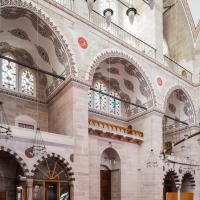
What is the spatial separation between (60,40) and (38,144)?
3.83 m

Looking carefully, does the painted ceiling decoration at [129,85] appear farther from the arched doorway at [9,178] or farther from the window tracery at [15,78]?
the arched doorway at [9,178]

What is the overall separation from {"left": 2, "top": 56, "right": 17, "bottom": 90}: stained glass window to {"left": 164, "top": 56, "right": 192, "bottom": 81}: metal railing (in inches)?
324

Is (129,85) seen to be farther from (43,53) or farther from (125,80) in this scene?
(43,53)

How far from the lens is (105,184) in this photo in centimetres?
1448

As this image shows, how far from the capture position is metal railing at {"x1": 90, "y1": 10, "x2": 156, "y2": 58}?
1389 cm

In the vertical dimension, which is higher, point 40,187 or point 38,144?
point 38,144

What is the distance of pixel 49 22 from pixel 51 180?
5362mm

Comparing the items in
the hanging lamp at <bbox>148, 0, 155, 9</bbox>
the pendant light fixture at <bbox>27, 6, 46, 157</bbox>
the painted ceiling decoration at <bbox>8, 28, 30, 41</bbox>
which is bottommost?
the pendant light fixture at <bbox>27, 6, 46, 157</bbox>

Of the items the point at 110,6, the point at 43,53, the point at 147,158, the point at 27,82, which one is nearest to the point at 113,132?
the point at 147,158

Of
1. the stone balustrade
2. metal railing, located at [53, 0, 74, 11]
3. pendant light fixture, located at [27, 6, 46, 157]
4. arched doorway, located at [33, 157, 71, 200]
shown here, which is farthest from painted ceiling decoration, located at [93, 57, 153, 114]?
arched doorway, located at [33, 157, 71, 200]

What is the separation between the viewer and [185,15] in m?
19.3

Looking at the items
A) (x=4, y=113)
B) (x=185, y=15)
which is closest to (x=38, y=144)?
(x=4, y=113)

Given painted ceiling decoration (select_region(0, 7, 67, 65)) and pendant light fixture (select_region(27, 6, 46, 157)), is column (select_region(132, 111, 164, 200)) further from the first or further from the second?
pendant light fixture (select_region(27, 6, 46, 157))

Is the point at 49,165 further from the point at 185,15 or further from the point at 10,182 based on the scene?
the point at 185,15
